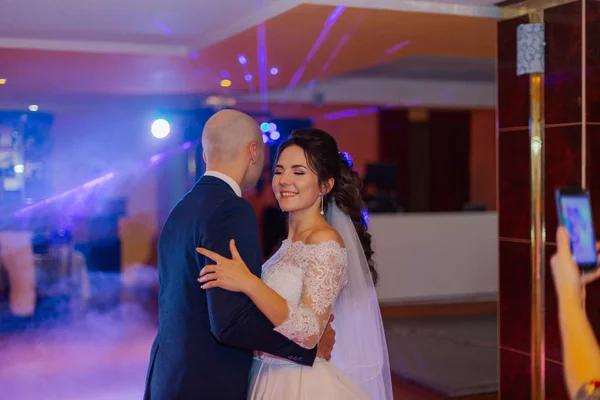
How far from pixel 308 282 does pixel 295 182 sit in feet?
1.23

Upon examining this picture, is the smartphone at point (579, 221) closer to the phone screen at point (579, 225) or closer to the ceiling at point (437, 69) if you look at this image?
the phone screen at point (579, 225)

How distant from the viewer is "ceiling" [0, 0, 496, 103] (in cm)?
436

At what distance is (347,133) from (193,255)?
8.99 metres

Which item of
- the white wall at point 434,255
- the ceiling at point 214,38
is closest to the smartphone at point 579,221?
the ceiling at point 214,38

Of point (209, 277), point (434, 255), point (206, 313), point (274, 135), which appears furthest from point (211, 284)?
point (274, 135)

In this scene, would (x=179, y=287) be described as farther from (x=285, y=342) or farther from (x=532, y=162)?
(x=532, y=162)

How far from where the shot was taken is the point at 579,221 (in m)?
1.37

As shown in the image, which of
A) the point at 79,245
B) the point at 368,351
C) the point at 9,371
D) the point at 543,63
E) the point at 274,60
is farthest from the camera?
the point at 79,245

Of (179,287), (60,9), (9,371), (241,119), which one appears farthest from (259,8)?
(9,371)

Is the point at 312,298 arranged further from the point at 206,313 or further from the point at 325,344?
the point at 206,313

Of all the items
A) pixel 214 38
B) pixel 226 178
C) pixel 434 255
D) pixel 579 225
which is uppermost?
pixel 214 38

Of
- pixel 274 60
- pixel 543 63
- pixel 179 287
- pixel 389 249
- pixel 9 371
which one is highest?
pixel 274 60

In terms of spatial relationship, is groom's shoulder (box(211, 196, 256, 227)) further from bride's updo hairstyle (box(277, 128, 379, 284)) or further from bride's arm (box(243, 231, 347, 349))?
bride's updo hairstyle (box(277, 128, 379, 284))

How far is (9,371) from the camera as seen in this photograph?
547 centimetres
